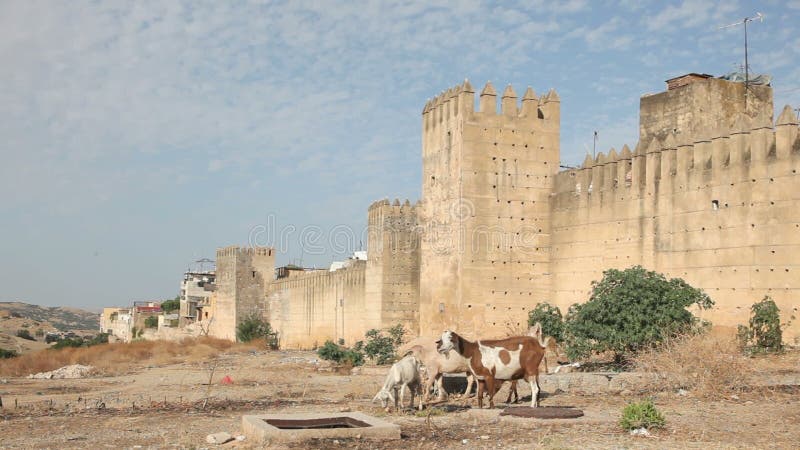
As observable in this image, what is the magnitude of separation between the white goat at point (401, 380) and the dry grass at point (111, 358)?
1485cm

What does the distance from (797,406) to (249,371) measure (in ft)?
48.0

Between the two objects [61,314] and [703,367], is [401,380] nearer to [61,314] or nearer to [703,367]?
[703,367]

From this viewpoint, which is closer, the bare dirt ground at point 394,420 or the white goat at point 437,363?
the bare dirt ground at point 394,420

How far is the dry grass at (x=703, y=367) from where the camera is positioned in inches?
452

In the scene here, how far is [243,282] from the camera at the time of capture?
44.5m

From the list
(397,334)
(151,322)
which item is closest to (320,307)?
(397,334)

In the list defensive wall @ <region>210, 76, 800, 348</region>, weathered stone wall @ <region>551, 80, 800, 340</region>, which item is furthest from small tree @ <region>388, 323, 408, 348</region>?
weathered stone wall @ <region>551, 80, 800, 340</region>

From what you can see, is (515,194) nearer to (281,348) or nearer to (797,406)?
(797,406)

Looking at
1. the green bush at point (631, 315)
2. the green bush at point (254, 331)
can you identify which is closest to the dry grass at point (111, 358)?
the green bush at point (254, 331)

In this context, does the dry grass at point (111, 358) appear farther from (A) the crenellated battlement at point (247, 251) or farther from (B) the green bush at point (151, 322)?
(B) the green bush at point (151, 322)

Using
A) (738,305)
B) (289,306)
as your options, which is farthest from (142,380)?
(289,306)

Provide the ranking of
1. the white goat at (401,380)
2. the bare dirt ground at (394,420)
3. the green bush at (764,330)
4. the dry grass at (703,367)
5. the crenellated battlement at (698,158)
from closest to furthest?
the bare dirt ground at (394,420) → the white goat at (401,380) → the dry grass at (703,367) → the green bush at (764,330) → the crenellated battlement at (698,158)

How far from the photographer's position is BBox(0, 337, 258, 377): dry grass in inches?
1049

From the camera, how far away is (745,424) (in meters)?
9.26
